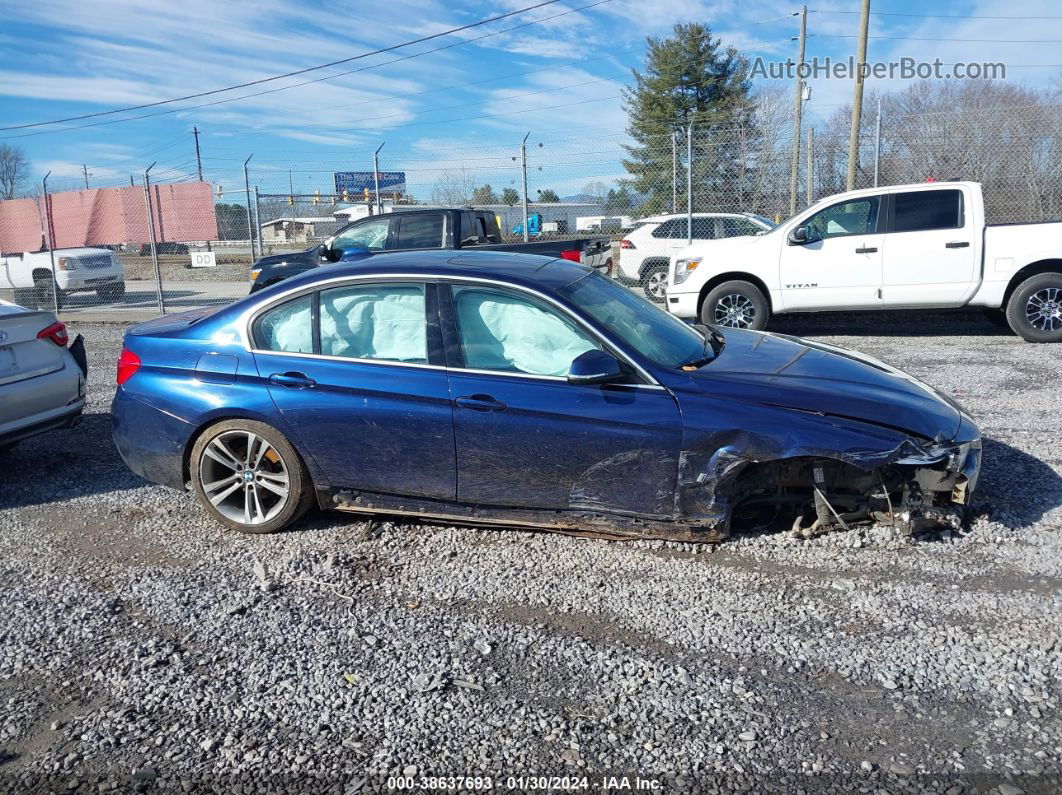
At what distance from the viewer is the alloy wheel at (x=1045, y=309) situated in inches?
374

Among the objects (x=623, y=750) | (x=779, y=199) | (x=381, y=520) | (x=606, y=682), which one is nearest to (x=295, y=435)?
(x=381, y=520)

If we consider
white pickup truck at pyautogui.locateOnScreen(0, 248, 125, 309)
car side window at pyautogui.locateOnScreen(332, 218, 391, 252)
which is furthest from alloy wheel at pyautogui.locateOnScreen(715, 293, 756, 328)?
white pickup truck at pyautogui.locateOnScreen(0, 248, 125, 309)

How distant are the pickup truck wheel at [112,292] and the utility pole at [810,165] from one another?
14447mm

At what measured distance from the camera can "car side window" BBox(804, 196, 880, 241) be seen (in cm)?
995

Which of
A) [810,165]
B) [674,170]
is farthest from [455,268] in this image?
[810,165]

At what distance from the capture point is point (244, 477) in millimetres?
4672

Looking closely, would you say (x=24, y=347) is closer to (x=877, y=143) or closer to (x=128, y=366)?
(x=128, y=366)

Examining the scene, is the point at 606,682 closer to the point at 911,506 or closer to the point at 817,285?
the point at 911,506

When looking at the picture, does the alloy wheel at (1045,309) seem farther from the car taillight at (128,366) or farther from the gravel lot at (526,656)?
the car taillight at (128,366)

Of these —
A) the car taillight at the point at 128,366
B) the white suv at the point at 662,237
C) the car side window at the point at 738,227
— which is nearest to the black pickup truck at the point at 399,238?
the white suv at the point at 662,237

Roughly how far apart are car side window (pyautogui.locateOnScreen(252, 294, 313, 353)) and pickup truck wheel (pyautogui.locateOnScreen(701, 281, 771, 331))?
22.5ft

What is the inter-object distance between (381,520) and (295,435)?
728mm

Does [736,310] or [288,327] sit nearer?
[288,327]

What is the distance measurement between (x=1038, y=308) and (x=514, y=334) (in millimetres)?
7965
